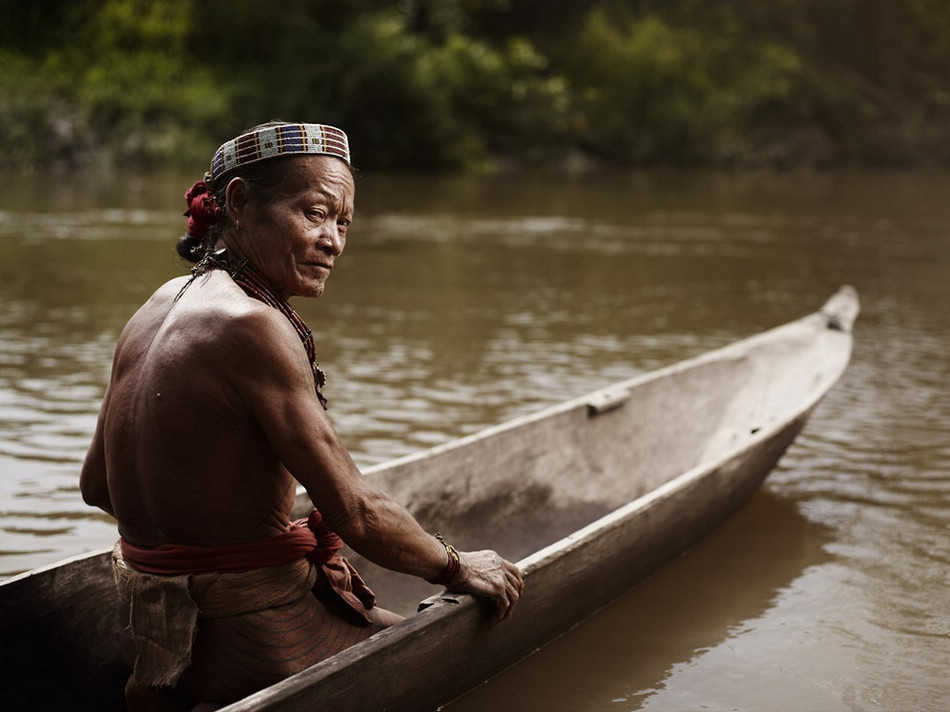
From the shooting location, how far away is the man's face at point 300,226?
2.12 meters

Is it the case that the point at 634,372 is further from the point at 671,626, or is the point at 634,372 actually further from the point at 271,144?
the point at 271,144

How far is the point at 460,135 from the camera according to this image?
A: 949 inches

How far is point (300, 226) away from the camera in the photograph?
7.00 feet

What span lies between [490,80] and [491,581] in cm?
2381

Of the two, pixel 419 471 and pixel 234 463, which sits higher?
pixel 234 463

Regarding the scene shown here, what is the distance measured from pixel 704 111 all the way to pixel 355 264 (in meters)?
19.7

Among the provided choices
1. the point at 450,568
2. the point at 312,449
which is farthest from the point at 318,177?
the point at 450,568

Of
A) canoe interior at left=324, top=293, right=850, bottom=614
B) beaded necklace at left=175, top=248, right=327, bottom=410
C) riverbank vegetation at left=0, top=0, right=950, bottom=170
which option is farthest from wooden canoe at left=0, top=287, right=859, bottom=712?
riverbank vegetation at left=0, top=0, right=950, bottom=170

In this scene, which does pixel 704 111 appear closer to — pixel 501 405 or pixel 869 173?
pixel 869 173

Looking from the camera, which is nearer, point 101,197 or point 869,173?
point 101,197

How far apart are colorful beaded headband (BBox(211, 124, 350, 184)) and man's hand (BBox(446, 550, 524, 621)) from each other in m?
0.92

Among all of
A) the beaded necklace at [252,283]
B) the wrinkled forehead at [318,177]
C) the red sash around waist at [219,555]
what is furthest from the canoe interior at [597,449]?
the wrinkled forehead at [318,177]

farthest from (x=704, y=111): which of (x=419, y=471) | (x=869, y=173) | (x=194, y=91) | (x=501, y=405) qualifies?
(x=419, y=471)

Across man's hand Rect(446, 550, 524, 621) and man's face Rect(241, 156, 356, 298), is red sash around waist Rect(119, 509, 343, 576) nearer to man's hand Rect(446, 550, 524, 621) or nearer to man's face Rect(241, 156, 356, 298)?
man's hand Rect(446, 550, 524, 621)
